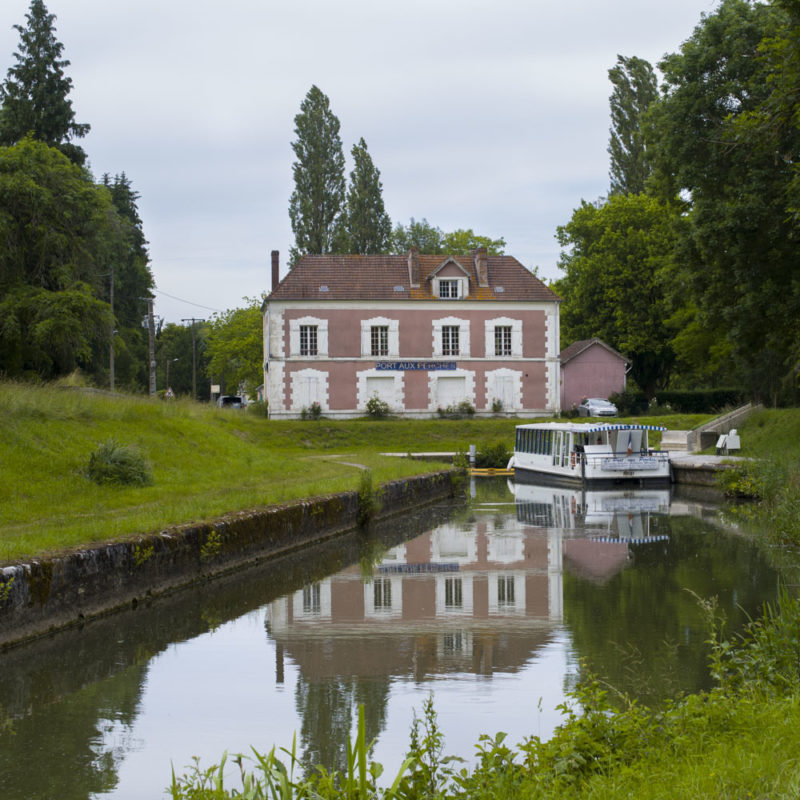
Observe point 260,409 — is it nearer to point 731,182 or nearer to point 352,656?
point 731,182

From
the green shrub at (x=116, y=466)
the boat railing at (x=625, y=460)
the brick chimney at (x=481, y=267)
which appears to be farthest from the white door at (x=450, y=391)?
the green shrub at (x=116, y=466)

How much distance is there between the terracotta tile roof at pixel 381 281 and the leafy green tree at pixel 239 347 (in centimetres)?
2648

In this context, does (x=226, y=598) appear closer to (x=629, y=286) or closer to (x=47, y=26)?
(x=47, y=26)

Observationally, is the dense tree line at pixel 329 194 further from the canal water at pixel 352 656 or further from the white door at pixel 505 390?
the canal water at pixel 352 656

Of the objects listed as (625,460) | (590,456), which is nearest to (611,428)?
(590,456)

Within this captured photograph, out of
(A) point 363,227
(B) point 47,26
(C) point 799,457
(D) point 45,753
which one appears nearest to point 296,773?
(D) point 45,753

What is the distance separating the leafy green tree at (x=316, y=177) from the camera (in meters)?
66.4

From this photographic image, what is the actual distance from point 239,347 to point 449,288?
2966cm

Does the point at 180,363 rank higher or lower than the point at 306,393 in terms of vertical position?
higher

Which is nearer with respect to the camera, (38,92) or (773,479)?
(773,479)

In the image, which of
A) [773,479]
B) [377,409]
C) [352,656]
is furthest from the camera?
[377,409]

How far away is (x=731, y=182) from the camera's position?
89.8ft

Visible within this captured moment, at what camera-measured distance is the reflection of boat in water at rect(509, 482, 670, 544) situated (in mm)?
21000

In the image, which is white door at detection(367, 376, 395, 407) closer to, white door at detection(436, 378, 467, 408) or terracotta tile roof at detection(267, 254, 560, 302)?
white door at detection(436, 378, 467, 408)
